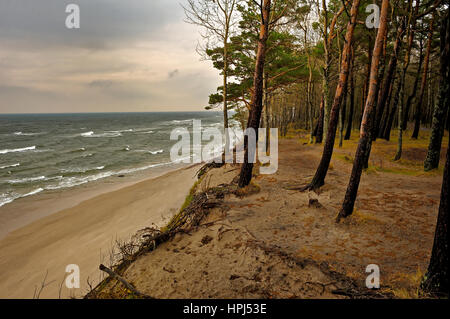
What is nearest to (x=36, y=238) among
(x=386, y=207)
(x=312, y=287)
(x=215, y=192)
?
(x=215, y=192)

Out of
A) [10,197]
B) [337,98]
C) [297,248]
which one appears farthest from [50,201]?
[337,98]

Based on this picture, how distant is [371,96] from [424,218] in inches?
143

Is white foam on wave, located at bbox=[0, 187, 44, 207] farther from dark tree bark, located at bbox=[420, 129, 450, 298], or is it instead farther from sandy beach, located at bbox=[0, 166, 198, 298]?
dark tree bark, located at bbox=[420, 129, 450, 298]

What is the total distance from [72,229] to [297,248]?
10468 millimetres

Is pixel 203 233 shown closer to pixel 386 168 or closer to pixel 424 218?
pixel 424 218

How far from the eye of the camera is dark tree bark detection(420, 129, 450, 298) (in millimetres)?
2691

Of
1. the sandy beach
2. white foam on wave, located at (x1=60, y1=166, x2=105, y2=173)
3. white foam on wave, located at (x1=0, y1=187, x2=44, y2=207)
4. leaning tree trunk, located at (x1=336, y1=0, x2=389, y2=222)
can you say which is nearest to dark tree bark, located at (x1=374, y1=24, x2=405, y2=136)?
leaning tree trunk, located at (x1=336, y1=0, x2=389, y2=222)

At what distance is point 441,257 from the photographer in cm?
283

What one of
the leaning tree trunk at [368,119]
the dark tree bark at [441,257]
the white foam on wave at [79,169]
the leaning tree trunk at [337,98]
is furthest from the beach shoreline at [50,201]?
the dark tree bark at [441,257]

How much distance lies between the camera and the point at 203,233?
5648 millimetres

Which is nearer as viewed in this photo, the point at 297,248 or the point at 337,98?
the point at 297,248

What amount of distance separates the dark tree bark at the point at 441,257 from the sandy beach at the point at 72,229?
6881 millimetres

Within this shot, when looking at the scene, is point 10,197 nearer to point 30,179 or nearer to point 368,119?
point 30,179

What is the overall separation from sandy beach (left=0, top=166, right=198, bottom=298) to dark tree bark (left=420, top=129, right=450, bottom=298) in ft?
22.6
